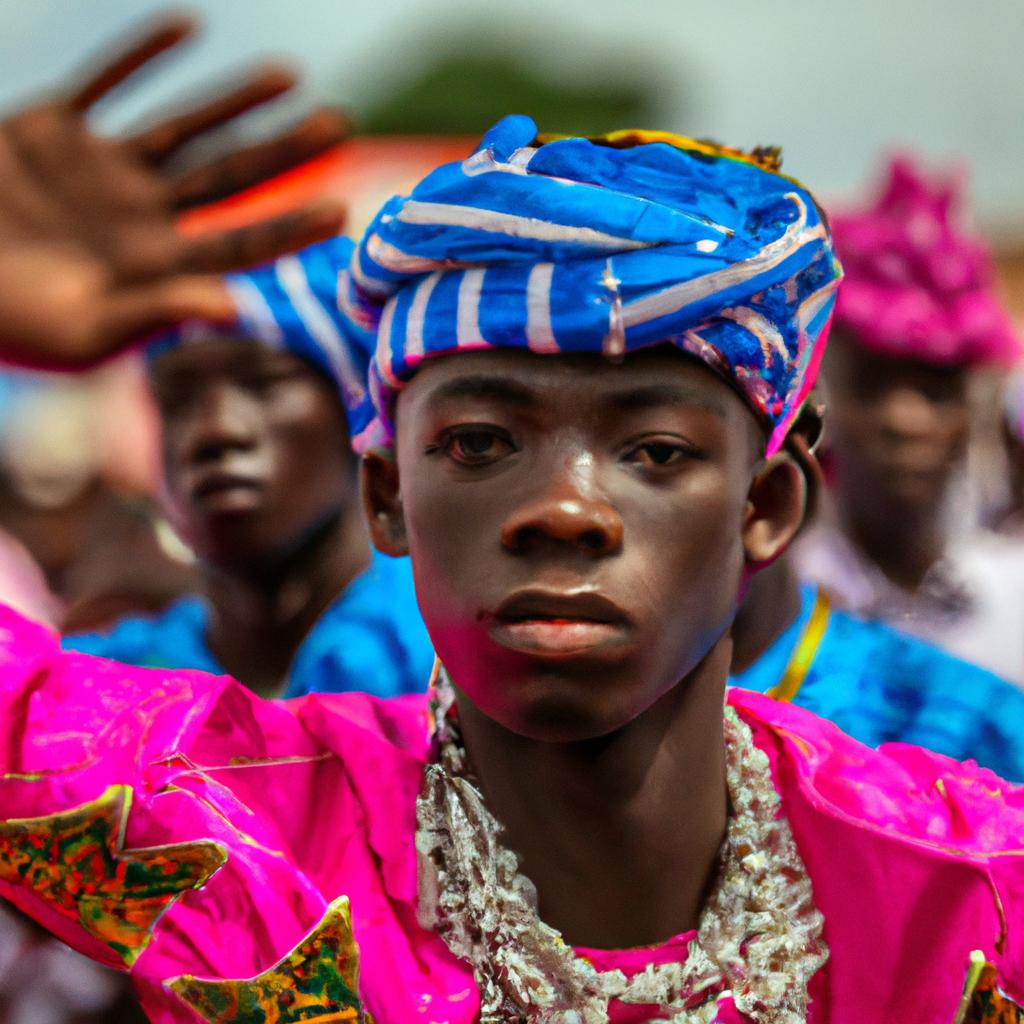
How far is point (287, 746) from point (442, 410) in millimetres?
513

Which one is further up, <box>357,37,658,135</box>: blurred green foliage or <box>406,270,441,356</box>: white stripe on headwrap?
<box>406,270,441,356</box>: white stripe on headwrap

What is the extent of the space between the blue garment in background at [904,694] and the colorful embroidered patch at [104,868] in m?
1.19

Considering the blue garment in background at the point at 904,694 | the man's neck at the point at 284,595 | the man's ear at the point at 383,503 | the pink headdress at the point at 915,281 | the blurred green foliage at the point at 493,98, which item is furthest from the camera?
the blurred green foliage at the point at 493,98

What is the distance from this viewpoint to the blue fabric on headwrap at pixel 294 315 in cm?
362

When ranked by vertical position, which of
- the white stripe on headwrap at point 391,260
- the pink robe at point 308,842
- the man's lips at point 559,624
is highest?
the white stripe on headwrap at point 391,260

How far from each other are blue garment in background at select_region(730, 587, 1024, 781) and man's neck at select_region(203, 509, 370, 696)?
4.05 feet

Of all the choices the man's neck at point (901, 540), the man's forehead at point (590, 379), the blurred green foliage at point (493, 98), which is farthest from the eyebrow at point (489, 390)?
the blurred green foliage at point (493, 98)

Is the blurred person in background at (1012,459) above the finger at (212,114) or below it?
below

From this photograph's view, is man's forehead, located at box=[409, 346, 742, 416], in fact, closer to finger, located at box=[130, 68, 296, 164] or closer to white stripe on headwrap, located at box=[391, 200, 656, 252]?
white stripe on headwrap, located at box=[391, 200, 656, 252]

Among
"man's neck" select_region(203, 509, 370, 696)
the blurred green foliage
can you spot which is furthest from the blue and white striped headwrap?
the blurred green foliage

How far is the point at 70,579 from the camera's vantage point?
6.43 meters

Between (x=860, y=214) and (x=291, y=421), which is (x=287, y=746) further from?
(x=860, y=214)

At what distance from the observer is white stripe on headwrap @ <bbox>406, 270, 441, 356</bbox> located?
1959 millimetres

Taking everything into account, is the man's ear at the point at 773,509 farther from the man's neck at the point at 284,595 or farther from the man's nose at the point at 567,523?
the man's neck at the point at 284,595
